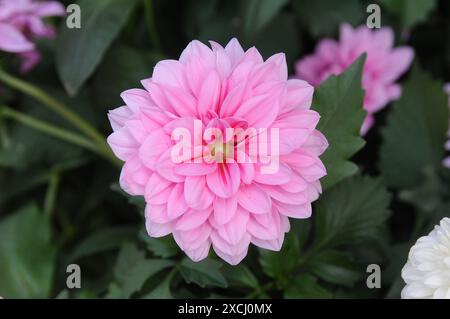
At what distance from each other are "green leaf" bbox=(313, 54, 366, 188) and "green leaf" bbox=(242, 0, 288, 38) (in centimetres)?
19

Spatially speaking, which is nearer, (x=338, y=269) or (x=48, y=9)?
(x=338, y=269)

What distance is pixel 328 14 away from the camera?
2.68 ft

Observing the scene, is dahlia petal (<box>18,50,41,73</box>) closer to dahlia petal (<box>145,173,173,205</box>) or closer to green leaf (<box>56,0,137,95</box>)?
green leaf (<box>56,0,137,95</box>)

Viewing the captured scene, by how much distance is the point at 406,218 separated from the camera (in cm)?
79

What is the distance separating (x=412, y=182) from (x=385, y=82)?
0.12m

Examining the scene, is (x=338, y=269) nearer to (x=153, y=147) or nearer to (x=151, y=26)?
(x=153, y=147)

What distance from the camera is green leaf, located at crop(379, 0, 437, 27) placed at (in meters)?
0.75

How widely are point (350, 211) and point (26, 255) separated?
1.14 ft

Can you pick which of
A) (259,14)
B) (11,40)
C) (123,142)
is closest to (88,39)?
(11,40)

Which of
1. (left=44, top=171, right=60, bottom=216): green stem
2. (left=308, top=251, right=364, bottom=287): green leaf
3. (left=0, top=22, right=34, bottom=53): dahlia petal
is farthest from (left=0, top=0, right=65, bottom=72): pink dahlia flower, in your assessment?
(left=308, top=251, right=364, bottom=287): green leaf

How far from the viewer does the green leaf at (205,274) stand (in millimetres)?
557
